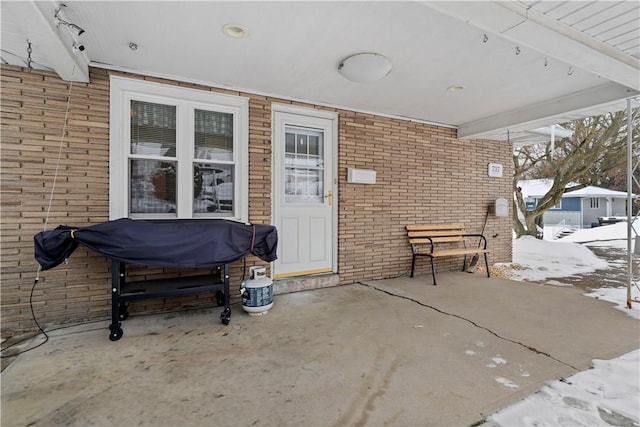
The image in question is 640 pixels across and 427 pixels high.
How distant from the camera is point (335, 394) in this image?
6.63ft

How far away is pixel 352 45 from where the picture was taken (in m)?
2.95

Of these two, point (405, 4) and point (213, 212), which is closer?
point (405, 4)

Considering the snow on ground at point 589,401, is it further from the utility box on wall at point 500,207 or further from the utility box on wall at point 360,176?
the utility box on wall at point 500,207

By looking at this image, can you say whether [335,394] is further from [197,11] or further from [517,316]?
[197,11]

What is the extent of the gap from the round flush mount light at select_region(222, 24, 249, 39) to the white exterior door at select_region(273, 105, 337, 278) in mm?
1510

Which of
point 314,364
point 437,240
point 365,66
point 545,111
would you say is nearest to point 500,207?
point 437,240

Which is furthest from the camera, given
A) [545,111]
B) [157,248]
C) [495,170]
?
[495,170]

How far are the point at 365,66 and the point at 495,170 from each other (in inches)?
183

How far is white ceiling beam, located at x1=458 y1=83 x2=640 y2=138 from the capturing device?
3852mm

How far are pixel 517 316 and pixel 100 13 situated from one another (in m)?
4.99

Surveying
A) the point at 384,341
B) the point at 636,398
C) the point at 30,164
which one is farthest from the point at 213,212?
the point at 636,398

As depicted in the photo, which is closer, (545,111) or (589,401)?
(589,401)

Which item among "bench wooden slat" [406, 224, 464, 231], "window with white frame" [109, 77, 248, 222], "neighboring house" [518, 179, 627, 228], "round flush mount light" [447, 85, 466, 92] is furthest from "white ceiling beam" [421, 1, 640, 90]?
"neighboring house" [518, 179, 627, 228]

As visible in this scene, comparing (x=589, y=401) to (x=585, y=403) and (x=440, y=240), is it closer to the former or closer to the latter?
(x=585, y=403)
